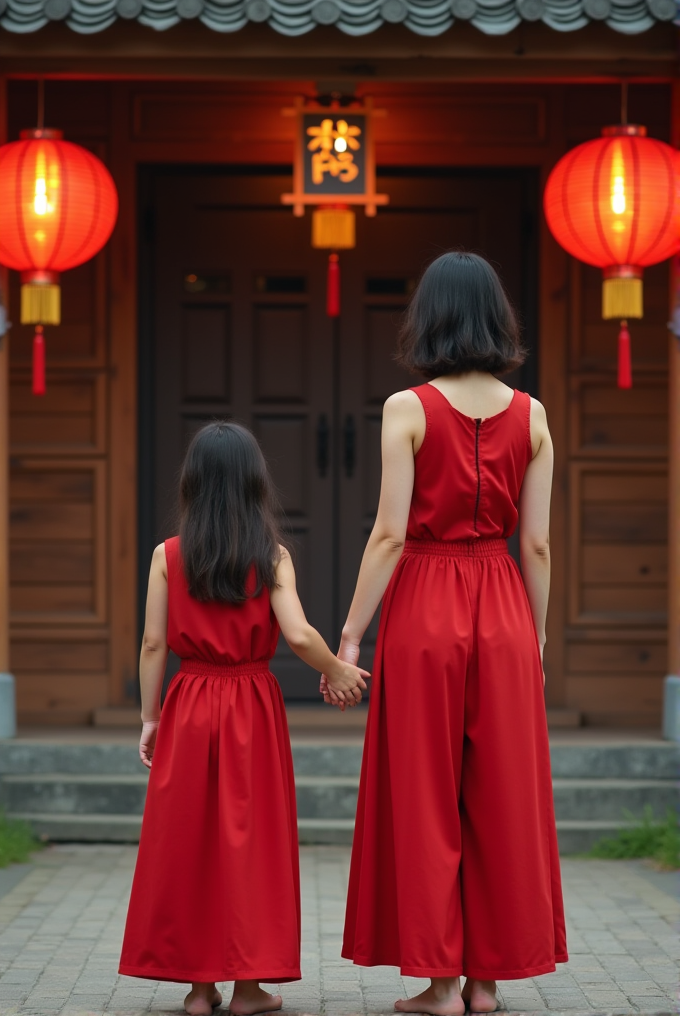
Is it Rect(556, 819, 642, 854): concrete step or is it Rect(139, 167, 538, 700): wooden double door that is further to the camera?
Rect(139, 167, 538, 700): wooden double door

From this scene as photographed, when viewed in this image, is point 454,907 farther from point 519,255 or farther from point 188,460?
point 519,255

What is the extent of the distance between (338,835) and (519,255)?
10.3 ft

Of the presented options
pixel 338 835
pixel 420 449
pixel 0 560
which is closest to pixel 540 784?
pixel 420 449

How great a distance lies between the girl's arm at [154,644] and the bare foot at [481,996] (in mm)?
1087

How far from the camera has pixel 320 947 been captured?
15.0 ft

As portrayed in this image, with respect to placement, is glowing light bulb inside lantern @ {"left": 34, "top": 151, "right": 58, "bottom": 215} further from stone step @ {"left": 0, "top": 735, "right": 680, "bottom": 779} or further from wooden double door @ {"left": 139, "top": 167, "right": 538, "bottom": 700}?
stone step @ {"left": 0, "top": 735, "right": 680, "bottom": 779}

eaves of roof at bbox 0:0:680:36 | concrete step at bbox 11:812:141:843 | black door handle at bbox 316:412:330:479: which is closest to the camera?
eaves of roof at bbox 0:0:680:36

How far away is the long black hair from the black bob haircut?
567mm

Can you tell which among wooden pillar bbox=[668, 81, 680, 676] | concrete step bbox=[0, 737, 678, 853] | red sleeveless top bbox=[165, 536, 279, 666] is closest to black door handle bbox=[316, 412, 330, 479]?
concrete step bbox=[0, 737, 678, 853]

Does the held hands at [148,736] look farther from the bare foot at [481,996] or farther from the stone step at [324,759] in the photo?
the stone step at [324,759]

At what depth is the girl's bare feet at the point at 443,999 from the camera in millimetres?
3566

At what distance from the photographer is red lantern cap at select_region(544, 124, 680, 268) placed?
576 centimetres

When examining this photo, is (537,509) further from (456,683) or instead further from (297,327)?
(297,327)

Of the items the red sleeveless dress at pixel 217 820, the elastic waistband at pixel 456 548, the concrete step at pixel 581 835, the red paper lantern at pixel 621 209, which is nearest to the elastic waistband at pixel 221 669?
the red sleeveless dress at pixel 217 820
